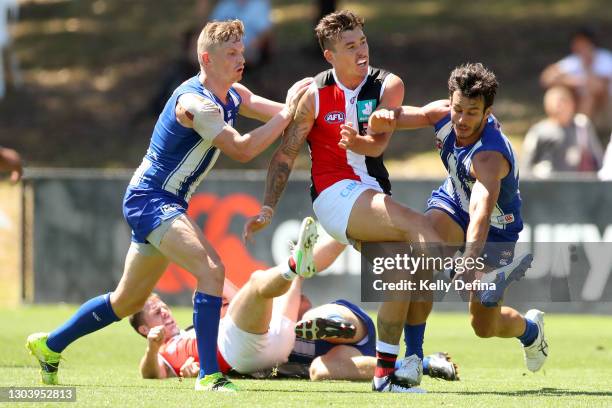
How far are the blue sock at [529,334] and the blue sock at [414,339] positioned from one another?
812 mm

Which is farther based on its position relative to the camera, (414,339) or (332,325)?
(332,325)

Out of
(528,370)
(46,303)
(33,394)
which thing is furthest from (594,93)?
(33,394)

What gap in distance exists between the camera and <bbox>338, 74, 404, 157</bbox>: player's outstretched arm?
761cm

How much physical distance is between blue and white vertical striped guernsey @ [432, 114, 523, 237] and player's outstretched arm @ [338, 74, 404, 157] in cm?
33

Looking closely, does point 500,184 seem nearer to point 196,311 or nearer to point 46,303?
point 196,311

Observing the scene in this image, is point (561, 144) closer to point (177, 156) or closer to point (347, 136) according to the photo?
point (347, 136)

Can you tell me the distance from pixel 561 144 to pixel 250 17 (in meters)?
6.34

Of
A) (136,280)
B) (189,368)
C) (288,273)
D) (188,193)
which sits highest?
(188,193)

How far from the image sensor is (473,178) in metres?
7.76

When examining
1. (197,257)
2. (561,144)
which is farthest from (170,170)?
(561,144)

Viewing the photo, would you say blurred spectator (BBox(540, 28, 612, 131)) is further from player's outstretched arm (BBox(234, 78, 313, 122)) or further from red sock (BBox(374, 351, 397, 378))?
red sock (BBox(374, 351, 397, 378))

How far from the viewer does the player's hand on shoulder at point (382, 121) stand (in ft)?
25.1

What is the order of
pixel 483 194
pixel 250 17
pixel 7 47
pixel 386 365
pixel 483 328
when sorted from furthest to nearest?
pixel 7 47, pixel 250 17, pixel 483 328, pixel 386 365, pixel 483 194

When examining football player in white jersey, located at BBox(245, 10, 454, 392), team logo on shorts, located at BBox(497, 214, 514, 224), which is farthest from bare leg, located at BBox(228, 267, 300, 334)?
team logo on shorts, located at BBox(497, 214, 514, 224)
